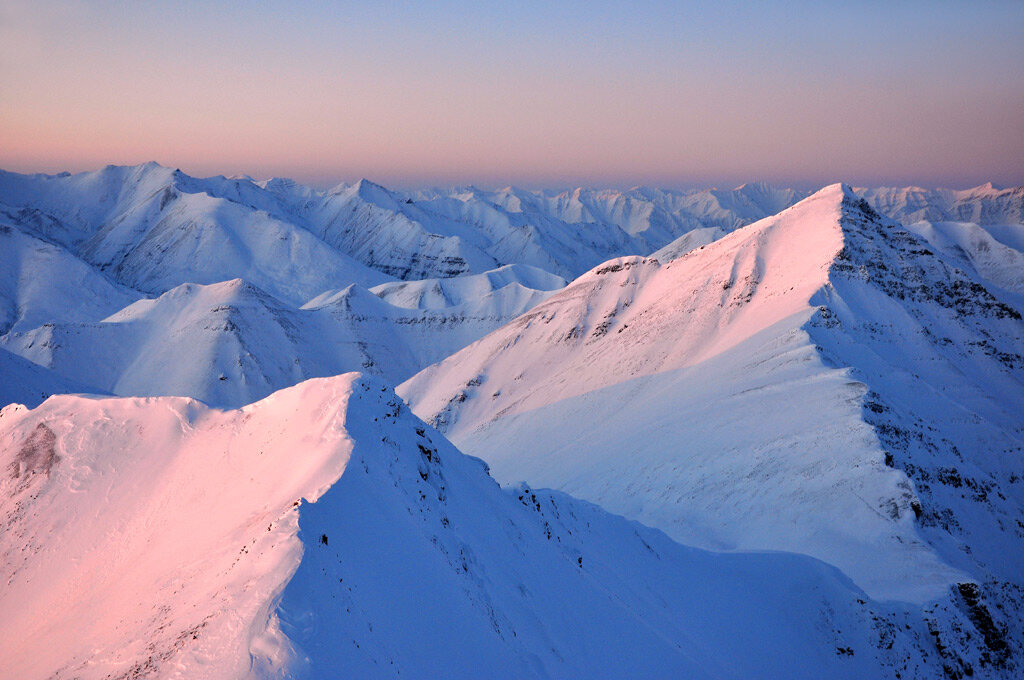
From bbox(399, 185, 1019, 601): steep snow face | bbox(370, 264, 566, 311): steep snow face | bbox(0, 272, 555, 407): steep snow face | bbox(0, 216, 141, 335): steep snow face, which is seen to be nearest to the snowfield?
bbox(399, 185, 1019, 601): steep snow face

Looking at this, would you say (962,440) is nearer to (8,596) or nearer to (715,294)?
(715,294)

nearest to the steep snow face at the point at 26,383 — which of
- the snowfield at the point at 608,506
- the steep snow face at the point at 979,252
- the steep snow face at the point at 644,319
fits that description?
the snowfield at the point at 608,506

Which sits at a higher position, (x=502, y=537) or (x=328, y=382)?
(x=328, y=382)

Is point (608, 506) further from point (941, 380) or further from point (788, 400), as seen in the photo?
point (941, 380)

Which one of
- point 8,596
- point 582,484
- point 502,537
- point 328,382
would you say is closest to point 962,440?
point 582,484

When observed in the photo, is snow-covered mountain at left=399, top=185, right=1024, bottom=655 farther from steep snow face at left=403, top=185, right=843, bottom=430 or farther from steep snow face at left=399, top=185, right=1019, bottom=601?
steep snow face at left=403, top=185, right=843, bottom=430

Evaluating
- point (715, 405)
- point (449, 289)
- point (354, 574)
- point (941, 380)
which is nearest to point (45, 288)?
point (449, 289)

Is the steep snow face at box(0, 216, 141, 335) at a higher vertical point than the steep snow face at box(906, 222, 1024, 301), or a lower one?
lower
